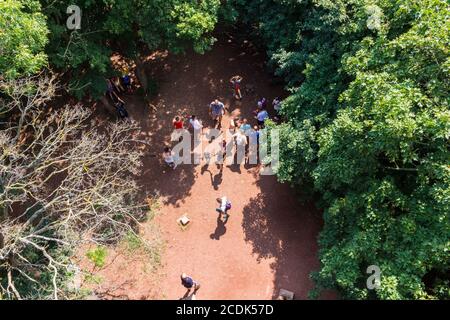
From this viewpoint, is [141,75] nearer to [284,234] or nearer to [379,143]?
[284,234]

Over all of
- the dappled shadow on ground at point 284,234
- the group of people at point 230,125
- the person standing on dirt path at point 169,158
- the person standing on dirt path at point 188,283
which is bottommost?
the person standing on dirt path at point 188,283

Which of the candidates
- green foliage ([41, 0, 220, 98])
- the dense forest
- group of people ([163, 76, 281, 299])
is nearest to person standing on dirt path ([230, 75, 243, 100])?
group of people ([163, 76, 281, 299])

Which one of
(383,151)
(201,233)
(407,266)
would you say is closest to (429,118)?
(383,151)

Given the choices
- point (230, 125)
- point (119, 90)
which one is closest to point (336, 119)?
point (230, 125)

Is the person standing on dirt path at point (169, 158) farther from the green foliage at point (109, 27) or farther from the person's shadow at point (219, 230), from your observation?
the green foliage at point (109, 27)

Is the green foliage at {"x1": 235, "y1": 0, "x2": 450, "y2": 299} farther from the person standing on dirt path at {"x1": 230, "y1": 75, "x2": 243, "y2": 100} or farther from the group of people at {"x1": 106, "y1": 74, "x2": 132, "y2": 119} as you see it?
the group of people at {"x1": 106, "y1": 74, "x2": 132, "y2": 119}

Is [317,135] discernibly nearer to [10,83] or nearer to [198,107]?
[198,107]

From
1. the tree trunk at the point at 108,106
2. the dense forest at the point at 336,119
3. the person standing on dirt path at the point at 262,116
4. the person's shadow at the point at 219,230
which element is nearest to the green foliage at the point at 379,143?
the dense forest at the point at 336,119
